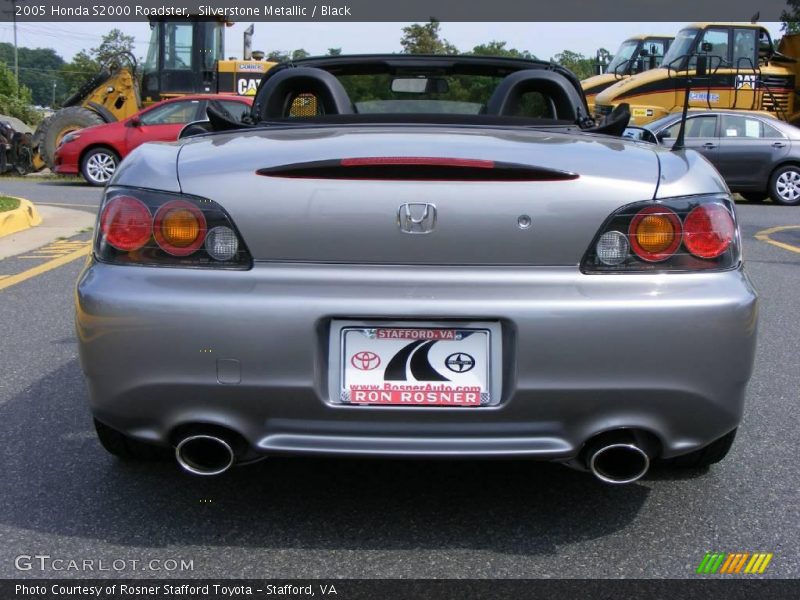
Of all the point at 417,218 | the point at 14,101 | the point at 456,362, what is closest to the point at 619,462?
the point at 456,362

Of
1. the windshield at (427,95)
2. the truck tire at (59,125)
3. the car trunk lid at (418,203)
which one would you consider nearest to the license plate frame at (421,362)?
the car trunk lid at (418,203)

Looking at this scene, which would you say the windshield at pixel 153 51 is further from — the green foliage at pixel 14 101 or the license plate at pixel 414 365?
the green foliage at pixel 14 101

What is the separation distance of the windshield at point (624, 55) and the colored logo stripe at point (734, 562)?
21.7 meters

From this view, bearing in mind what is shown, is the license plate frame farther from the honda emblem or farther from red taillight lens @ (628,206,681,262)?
red taillight lens @ (628,206,681,262)

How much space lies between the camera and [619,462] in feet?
8.96

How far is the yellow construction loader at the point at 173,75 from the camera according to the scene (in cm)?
1977

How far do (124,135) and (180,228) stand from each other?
46.8 ft

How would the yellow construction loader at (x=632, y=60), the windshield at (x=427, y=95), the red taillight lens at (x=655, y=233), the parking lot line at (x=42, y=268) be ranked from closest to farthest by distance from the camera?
the red taillight lens at (x=655, y=233) → the windshield at (x=427, y=95) → the parking lot line at (x=42, y=268) → the yellow construction loader at (x=632, y=60)

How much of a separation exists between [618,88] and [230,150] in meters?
17.8

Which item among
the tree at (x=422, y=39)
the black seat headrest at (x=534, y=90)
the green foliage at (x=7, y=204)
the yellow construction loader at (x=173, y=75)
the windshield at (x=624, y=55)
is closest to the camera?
the black seat headrest at (x=534, y=90)

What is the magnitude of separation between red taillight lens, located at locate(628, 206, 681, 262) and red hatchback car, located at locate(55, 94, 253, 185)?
13.4m

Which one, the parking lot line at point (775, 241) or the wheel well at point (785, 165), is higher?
the wheel well at point (785, 165)

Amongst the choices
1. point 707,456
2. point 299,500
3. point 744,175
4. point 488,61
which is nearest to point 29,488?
point 299,500

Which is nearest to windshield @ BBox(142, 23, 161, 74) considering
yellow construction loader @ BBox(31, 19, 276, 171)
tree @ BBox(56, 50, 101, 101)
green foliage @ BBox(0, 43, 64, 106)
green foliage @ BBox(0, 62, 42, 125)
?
yellow construction loader @ BBox(31, 19, 276, 171)
